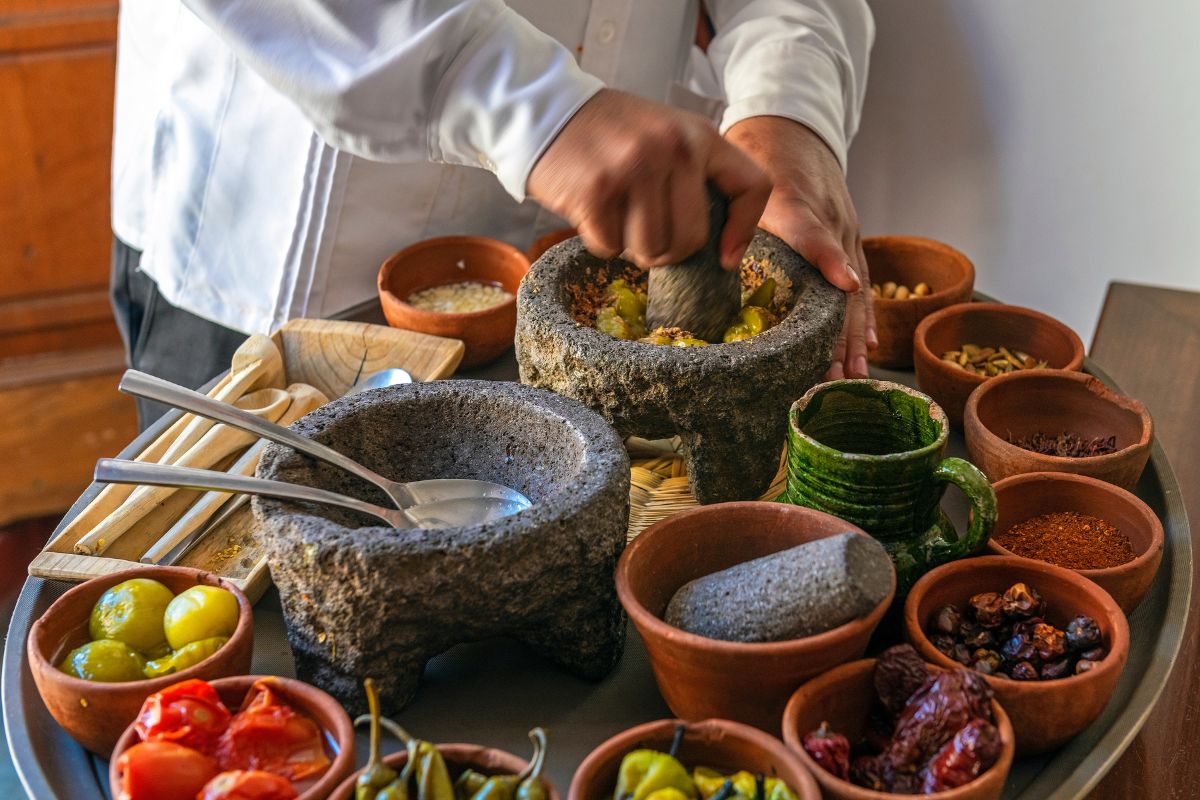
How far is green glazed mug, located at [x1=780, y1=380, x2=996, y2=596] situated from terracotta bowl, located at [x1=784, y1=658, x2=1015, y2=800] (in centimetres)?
18

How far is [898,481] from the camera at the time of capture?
114 cm

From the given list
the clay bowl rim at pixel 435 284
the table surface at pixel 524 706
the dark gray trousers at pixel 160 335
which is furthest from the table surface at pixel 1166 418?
the dark gray trousers at pixel 160 335

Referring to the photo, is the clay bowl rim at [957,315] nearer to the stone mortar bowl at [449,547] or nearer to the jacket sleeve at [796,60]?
the jacket sleeve at [796,60]

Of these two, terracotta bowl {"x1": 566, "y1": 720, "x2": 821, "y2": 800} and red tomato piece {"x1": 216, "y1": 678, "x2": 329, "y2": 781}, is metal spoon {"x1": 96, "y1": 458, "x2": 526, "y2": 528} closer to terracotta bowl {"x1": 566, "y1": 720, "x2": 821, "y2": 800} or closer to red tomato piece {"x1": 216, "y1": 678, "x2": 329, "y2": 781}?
red tomato piece {"x1": 216, "y1": 678, "x2": 329, "y2": 781}

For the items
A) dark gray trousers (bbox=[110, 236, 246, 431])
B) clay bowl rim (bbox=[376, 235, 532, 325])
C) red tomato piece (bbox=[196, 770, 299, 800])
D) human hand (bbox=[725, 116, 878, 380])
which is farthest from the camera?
dark gray trousers (bbox=[110, 236, 246, 431])

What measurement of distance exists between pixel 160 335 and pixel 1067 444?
4.85 feet

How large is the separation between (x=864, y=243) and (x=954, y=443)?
1.41ft

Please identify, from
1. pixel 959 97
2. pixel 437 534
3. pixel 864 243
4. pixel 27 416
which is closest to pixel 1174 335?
pixel 864 243

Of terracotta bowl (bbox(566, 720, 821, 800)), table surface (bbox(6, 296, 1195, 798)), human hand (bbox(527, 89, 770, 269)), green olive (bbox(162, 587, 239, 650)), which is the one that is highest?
human hand (bbox(527, 89, 770, 269))

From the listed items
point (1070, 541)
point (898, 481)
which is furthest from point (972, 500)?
point (1070, 541)

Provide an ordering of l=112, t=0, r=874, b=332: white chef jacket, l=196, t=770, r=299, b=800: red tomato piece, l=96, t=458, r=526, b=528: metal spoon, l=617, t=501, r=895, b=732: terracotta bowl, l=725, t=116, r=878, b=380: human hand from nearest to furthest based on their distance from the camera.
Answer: l=196, t=770, r=299, b=800: red tomato piece → l=617, t=501, r=895, b=732: terracotta bowl → l=96, t=458, r=526, b=528: metal spoon → l=725, t=116, r=878, b=380: human hand → l=112, t=0, r=874, b=332: white chef jacket

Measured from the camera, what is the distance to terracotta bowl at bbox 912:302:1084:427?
1562mm

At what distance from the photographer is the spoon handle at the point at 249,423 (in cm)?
115

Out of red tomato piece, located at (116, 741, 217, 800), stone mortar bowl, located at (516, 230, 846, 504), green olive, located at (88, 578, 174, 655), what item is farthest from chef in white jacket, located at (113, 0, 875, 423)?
red tomato piece, located at (116, 741, 217, 800)
